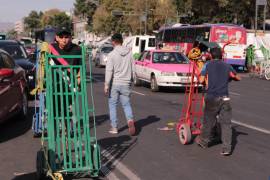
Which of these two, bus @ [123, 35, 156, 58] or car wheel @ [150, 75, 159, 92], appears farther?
bus @ [123, 35, 156, 58]

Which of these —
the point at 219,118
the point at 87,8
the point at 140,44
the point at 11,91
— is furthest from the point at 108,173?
the point at 87,8

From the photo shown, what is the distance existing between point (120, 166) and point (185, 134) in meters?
1.88

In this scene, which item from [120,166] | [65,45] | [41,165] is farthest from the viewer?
[65,45]

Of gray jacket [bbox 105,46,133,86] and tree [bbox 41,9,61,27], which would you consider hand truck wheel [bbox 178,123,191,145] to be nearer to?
gray jacket [bbox 105,46,133,86]

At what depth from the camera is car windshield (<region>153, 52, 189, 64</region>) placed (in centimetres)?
1881

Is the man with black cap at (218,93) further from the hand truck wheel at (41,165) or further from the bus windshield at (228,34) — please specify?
the bus windshield at (228,34)

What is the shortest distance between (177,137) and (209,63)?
74.1 inches

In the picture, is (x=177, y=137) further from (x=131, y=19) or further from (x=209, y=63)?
(x=131, y=19)

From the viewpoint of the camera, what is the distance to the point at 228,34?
34656 millimetres

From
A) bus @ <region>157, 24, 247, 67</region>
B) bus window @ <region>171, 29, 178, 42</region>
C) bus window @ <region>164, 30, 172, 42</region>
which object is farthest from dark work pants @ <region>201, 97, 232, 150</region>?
bus window @ <region>164, 30, 172, 42</region>

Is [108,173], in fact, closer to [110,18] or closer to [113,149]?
[113,149]

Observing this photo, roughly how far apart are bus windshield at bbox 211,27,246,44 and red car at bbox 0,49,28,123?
2439 cm

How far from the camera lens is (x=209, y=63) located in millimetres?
8078

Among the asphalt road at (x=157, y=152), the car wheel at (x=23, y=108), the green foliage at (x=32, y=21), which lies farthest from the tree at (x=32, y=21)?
the asphalt road at (x=157, y=152)
